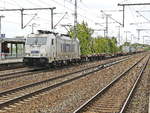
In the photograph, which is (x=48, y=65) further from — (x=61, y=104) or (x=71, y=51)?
(x=61, y=104)

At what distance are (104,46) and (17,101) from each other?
66.6 metres

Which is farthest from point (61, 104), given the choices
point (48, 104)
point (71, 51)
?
point (71, 51)

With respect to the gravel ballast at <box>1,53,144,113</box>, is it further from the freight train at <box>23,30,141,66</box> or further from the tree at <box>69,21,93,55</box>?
the tree at <box>69,21,93,55</box>

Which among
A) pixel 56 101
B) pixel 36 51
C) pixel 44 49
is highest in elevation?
pixel 44 49

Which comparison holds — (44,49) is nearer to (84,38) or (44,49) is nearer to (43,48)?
(43,48)

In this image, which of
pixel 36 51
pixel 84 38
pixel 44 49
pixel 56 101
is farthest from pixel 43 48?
pixel 84 38

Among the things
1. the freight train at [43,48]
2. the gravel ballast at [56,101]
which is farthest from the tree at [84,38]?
the gravel ballast at [56,101]

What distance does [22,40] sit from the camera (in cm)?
3850

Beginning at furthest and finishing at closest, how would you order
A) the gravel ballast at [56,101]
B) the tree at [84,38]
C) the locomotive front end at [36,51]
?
the tree at [84,38]
the locomotive front end at [36,51]
the gravel ballast at [56,101]

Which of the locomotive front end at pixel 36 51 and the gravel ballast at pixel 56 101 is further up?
the locomotive front end at pixel 36 51

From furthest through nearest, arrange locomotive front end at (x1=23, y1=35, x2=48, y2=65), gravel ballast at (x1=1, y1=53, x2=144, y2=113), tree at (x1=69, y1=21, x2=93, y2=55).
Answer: tree at (x1=69, y1=21, x2=93, y2=55) → locomotive front end at (x1=23, y1=35, x2=48, y2=65) → gravel ballast at (x1=1, y1=53, x2=144, y2=113)

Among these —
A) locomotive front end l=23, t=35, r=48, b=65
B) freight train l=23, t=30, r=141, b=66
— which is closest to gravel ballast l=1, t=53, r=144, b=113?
locomotive front end l=23, t=35, r=48, b=65

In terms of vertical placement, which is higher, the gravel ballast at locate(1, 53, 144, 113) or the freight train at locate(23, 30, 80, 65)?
the freight train at locate(23, 30, 80, 65)

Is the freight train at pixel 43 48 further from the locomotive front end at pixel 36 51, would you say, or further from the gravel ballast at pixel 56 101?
the gravel ballast at pixel 56 101
